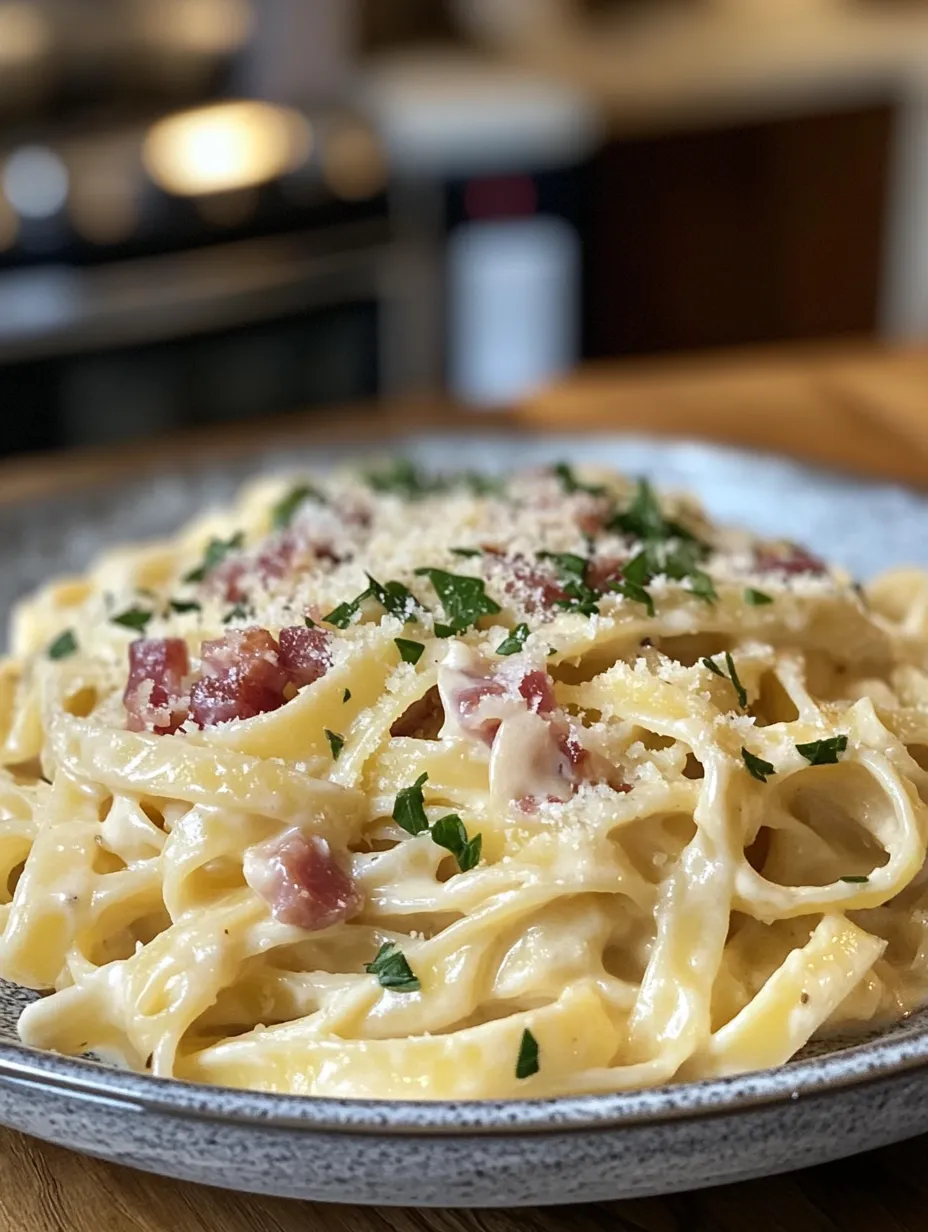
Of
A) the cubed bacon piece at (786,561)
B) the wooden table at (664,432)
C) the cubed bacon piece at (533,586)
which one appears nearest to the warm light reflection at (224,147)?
the wooden table at (664,432)

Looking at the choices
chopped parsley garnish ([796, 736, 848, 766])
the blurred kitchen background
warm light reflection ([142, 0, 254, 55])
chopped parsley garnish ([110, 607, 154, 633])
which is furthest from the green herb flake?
warm light reflection ([142, 0, 254, 55])

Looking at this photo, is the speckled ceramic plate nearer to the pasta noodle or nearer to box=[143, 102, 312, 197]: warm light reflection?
the pasta noodle

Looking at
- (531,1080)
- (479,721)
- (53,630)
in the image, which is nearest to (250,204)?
(53,630)

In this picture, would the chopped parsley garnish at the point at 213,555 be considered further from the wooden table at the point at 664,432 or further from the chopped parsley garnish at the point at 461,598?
the wooden table at the point at 664,432

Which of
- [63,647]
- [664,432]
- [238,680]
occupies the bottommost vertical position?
[664,432]

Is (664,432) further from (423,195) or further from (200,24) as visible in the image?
(200,24)

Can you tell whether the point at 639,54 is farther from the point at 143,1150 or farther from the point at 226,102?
the point at 143,1150

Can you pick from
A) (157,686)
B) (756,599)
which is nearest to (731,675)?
(756,599)
